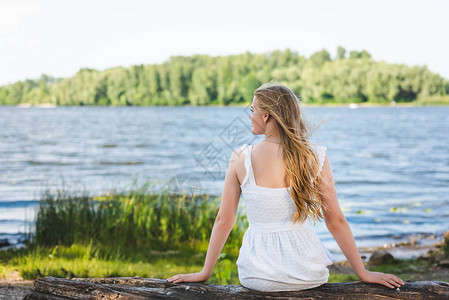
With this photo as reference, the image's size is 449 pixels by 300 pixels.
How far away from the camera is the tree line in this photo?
64.1 metres

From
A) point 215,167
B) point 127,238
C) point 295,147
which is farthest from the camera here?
point 215,167

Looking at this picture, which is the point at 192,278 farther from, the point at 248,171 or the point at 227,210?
the point at 248,171

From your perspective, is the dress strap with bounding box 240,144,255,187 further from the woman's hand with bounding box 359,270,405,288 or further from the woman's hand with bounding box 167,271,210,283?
the woman's hand with bounding box 359,270,405,288

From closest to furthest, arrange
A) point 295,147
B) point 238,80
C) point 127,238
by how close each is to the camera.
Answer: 1. point 295,147
2. point 127,238
3. point 238,80

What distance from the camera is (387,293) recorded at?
8.54 feet

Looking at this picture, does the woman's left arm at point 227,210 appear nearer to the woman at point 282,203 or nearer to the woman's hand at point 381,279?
→ the woman at point 282,203

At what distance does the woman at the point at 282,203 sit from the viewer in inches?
102

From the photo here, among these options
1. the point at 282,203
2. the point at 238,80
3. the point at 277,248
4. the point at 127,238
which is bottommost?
the point at 127,238

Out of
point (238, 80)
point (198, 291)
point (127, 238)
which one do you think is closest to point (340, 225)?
point (198, 291)

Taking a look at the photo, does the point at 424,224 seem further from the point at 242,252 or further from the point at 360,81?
the point at 360,81

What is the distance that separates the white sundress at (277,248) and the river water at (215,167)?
19.8 inches

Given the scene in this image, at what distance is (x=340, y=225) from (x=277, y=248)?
0.38 meters

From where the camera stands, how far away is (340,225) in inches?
105

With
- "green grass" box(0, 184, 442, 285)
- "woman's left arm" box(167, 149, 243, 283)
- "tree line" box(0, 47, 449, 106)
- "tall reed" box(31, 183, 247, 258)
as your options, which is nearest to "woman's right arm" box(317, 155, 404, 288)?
"woman's left arm" box(167, 149, 243, 283)
